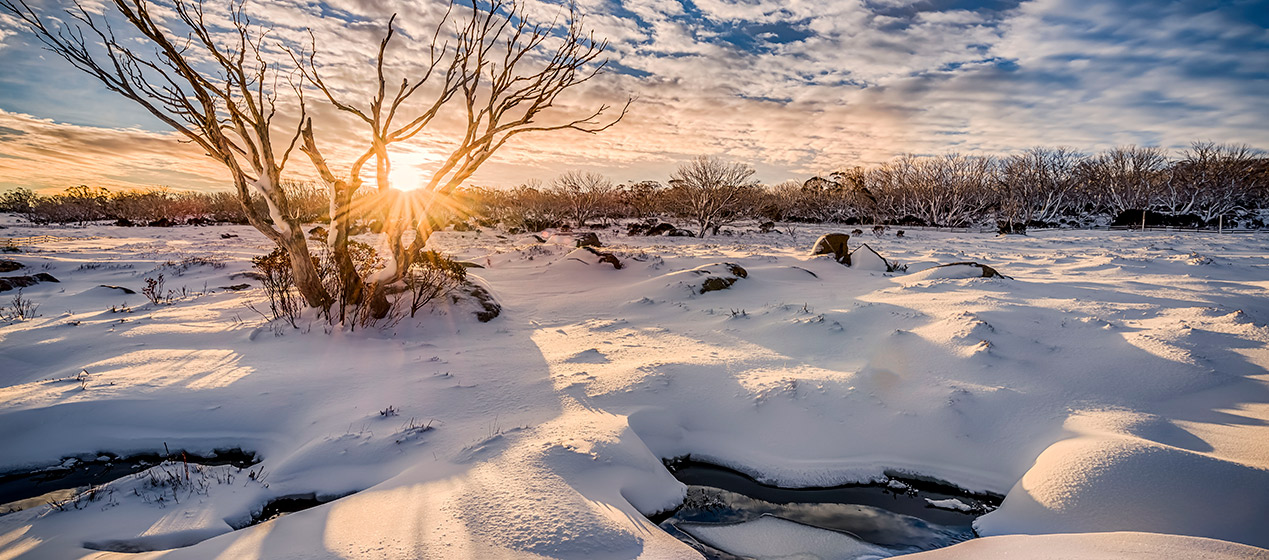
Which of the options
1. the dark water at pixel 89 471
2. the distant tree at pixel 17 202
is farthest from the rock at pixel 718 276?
the distant tree at pixel 17 202

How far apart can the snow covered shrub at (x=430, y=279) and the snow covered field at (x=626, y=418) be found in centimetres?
50

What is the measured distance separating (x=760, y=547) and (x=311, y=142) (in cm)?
694

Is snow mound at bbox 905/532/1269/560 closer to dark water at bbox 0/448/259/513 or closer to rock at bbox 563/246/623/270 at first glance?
dark water at bbox 0/448/259/513

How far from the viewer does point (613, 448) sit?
3686 mm

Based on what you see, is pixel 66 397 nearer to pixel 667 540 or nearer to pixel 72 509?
Answer: pixel 72 509

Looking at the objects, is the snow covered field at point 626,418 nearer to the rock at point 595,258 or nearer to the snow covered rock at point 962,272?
the snow covered rock at point 962,272

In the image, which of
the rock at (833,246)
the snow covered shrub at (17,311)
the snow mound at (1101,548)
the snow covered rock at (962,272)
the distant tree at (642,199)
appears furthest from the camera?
the distant tree at (642,199)

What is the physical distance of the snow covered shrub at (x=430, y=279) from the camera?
7.26m

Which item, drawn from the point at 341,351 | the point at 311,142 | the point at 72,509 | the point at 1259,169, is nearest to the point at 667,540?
the point at 72,509

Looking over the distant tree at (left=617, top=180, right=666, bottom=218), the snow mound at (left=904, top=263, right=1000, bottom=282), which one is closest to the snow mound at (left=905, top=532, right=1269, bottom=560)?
the snow mound at (left=904, top=263, right=1000, bottom=282)

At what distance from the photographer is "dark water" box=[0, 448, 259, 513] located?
336cm

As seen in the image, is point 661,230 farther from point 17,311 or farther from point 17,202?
point 17,202

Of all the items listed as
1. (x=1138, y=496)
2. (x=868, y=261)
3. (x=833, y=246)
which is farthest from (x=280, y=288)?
(x=833, y=246)

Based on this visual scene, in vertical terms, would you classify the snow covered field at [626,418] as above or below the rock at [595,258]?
below
